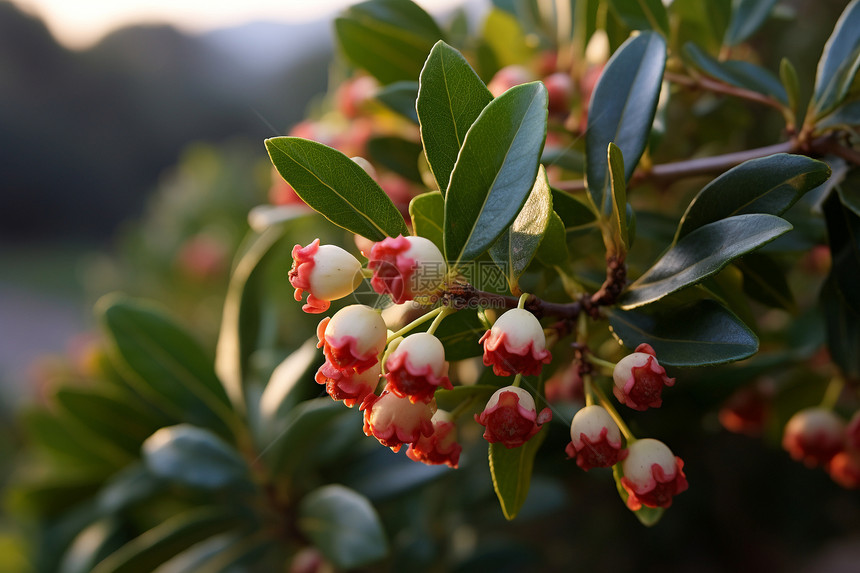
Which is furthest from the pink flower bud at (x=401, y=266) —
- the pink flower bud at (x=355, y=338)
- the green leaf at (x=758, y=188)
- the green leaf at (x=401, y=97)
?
the green leaf at (x=401, y=97)

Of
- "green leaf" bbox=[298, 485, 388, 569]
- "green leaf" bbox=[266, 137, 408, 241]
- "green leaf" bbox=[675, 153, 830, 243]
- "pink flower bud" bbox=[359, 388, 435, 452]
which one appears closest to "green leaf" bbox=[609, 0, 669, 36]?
"green leaf" bbox=[675, 153, 830, 243]

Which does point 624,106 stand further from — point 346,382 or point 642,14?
point 346,382

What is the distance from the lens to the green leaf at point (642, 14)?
65 centimetres

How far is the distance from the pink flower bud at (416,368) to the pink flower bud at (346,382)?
3cm

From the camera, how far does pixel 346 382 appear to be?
42cm

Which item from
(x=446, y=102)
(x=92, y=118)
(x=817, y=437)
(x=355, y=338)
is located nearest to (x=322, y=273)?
(x=355, y=338)

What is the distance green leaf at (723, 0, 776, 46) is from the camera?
699 millimetres

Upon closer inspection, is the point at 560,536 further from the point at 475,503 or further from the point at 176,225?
the point at 176,225

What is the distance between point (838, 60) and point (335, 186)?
51 cm

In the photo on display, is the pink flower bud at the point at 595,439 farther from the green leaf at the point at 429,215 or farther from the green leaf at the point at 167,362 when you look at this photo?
the green leaf at the point at 167,362

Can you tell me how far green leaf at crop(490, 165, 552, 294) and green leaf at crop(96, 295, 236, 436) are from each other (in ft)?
1.91

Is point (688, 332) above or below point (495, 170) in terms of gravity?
below

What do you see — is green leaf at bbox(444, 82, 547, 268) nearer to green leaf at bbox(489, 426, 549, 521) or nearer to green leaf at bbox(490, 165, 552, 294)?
green leaf at bbox(490, 165, 552, 294)

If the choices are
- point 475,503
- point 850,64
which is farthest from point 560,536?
point 850,64
